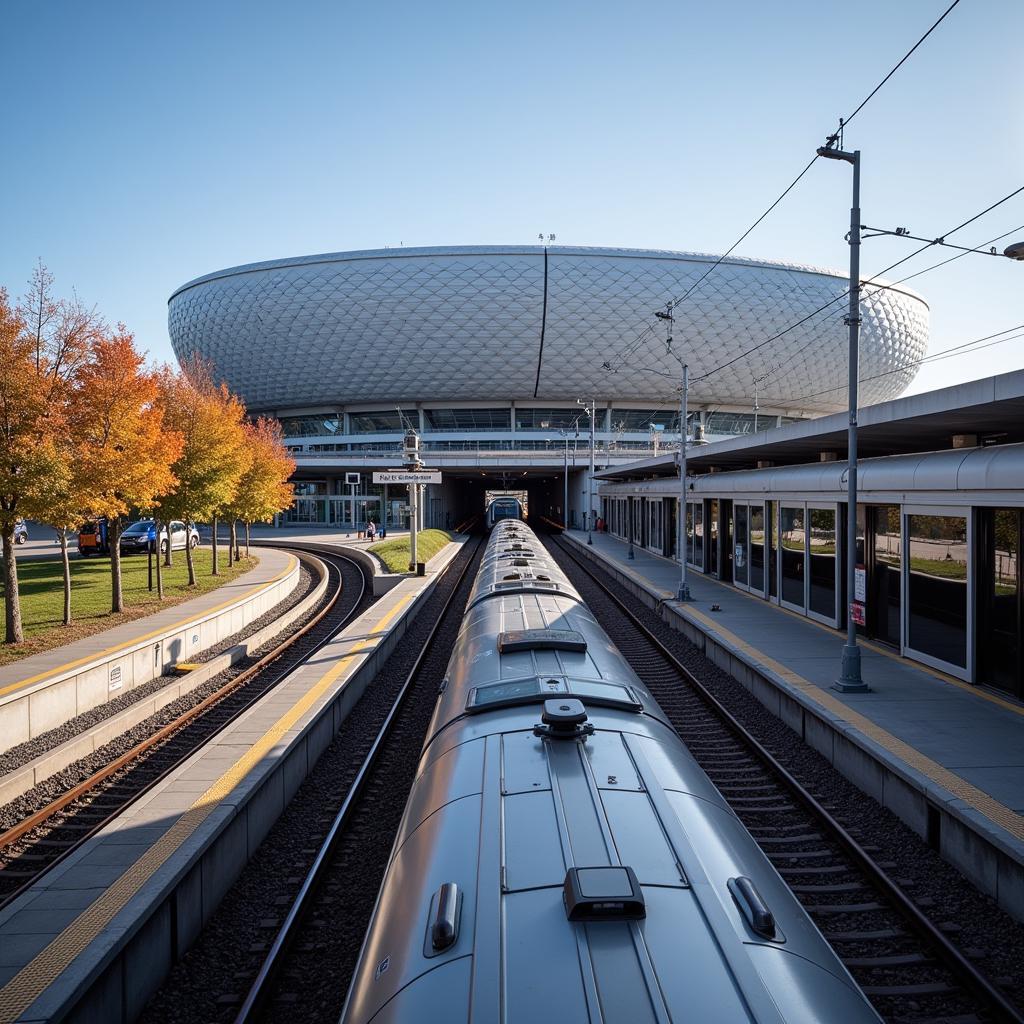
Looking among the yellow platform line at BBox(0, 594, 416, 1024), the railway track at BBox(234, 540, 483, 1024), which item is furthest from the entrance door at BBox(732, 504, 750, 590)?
the yellow platform line at BBox(0, 594, 416, 1024)

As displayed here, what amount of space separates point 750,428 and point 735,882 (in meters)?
99.9

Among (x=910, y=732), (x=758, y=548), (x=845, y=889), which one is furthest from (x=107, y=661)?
(x=758, y=548)

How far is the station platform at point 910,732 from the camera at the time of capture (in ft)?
21.1

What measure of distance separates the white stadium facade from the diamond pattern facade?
0.16 metres

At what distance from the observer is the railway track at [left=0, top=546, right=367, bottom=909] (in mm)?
7281

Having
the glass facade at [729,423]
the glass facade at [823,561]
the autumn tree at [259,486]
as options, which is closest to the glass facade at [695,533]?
the glass facade at [823,561]

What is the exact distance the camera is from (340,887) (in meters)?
6.63

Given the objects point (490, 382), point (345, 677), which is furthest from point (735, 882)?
point (490, 382)

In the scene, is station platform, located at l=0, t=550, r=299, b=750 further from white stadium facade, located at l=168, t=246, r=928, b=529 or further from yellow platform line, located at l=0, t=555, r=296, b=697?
white stadium facade, located at l=168, t=246, r=928, b=529

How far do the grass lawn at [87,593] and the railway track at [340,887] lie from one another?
8.51m

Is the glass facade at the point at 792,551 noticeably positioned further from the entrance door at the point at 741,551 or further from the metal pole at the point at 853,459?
the metal pole at the point at 853,459

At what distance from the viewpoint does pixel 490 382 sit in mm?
84500

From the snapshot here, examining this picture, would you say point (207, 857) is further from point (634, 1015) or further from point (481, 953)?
point (634, 1015)

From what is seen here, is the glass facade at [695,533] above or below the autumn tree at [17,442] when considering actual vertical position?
below
